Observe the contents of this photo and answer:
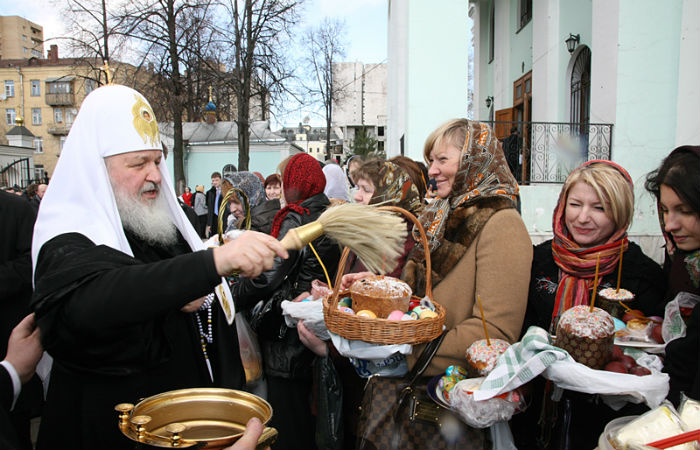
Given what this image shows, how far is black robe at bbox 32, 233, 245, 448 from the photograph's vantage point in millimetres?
1422

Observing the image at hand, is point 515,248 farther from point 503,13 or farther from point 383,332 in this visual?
point 503,13

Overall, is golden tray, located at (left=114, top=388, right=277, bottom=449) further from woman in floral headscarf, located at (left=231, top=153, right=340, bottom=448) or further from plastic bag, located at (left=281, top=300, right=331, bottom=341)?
woman in floral headscarf, located at (left=231, top=153, right=340, bottom=448)

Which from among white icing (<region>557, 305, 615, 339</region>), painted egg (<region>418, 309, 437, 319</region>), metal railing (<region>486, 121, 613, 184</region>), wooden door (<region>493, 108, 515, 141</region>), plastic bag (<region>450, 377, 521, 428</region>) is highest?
wooden door (<region>493, 108, 515, 141</region>)

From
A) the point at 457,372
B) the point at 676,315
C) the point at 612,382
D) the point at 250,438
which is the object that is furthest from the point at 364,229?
the point at 676,315

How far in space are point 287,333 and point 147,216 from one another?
4.71ft

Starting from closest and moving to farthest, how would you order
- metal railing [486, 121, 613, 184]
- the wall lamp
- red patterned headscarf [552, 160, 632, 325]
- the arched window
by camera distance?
red patterned headscarf [552, 160, 632, 325] < metal railing [486, 121, 613, 184] < the wall lamp < the arched window

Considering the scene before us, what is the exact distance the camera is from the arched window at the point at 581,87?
1093cm

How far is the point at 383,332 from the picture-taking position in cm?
192

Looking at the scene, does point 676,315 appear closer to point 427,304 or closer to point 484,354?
point 484,354

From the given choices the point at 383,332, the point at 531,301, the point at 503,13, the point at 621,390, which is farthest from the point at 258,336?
the point at 503,13

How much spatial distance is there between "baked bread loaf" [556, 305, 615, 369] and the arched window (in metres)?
10.5

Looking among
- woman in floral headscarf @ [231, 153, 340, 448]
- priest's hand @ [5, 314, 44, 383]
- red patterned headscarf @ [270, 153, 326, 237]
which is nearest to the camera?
priest's hand @ [5, 314, 44, 383]

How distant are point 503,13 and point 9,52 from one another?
86.9 m

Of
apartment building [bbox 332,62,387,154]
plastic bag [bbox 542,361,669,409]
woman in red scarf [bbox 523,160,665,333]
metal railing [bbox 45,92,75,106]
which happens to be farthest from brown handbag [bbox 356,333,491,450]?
metal railing [bbox 45,92,75,106]
